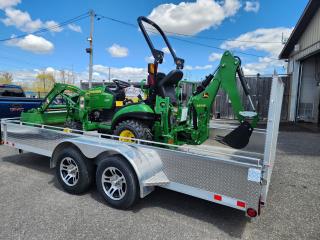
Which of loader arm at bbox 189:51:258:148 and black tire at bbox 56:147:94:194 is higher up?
loader arm at bbox 189:51:258:148

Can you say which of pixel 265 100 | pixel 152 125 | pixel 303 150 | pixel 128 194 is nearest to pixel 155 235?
pixel 128 194

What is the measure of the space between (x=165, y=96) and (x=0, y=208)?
311cm

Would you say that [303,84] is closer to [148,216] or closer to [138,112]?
[138,112]

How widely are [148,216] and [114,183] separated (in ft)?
2.22

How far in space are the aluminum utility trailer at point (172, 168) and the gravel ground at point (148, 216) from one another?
1.04 ft

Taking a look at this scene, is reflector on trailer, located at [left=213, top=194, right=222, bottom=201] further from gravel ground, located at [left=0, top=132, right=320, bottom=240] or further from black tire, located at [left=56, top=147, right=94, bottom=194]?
black tire, located at [left=56, top=147, right=94, bottom=194]

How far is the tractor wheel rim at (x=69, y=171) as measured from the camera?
13.2 ft

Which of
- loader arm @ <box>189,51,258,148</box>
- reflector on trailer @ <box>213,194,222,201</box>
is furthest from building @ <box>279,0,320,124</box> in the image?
reflector on trailer @ <box>213,194,222,201</box>

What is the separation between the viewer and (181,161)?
3312mm

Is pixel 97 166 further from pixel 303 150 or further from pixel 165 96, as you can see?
pixel 303 150

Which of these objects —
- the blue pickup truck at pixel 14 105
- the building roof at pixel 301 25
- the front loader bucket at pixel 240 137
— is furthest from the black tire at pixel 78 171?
the building roof at pixel 301 25

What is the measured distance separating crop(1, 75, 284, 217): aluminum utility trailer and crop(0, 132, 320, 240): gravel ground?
0.32 metres

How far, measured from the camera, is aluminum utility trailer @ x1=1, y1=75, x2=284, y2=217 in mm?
2826

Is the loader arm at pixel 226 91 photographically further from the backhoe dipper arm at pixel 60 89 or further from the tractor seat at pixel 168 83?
the backhoe dipper arm at pixel 60 89
